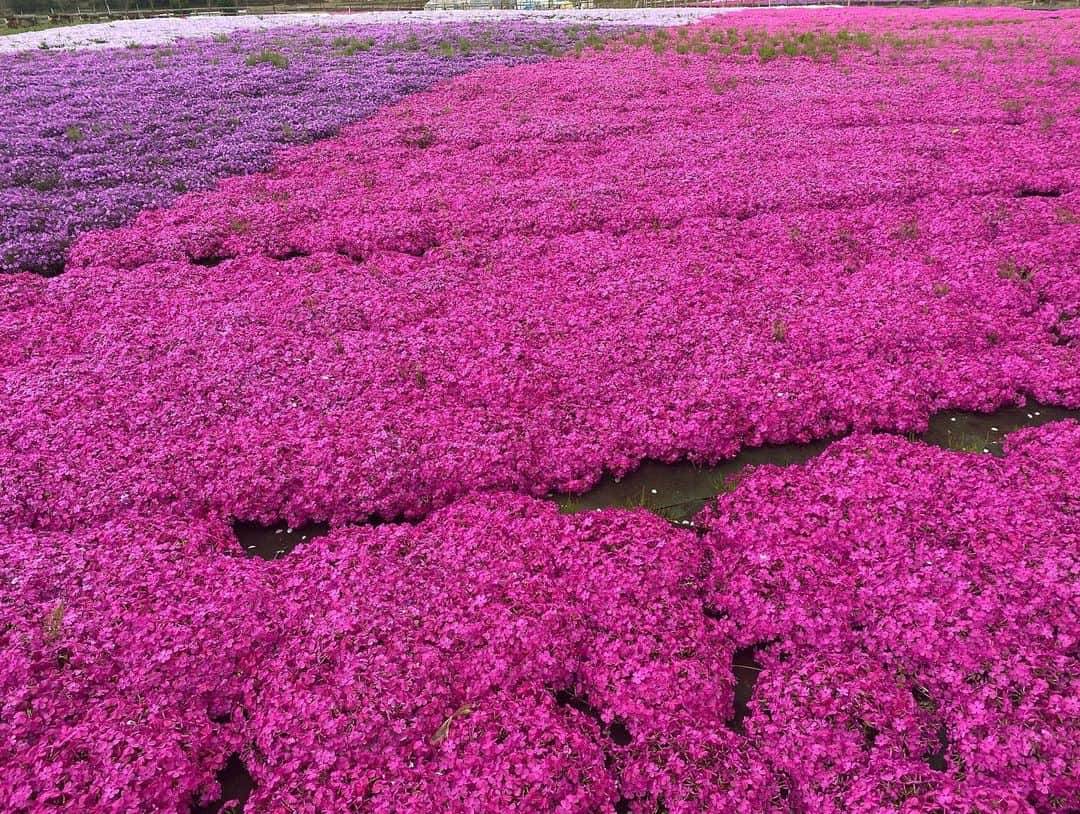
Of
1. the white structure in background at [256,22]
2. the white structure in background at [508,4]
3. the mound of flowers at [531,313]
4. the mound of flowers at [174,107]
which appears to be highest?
the white structure in background at [508,4]

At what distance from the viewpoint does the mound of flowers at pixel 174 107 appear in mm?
14797

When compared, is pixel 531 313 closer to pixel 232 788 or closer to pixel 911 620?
pixel 911 620

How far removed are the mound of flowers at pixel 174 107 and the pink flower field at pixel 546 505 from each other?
5.25 feet

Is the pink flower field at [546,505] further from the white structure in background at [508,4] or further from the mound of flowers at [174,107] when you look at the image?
the white structure in background at [508,4]

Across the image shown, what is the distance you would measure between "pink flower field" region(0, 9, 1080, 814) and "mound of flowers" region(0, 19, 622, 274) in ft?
5.25

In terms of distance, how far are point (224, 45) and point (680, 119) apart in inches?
1110

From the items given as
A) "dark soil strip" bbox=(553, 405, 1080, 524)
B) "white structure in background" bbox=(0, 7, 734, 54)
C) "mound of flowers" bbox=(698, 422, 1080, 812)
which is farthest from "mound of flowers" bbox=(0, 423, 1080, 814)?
"white structure in background" bbox=(0, 7, 734, 54)

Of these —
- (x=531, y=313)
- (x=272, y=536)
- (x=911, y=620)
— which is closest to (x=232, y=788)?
(x=272, y=536)

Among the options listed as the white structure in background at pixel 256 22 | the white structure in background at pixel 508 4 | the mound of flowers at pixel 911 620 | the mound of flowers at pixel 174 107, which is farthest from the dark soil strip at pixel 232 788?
the white structure in background at pixel 508 4

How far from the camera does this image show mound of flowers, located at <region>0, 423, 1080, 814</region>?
4613 millimetres

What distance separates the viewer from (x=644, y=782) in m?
4.70

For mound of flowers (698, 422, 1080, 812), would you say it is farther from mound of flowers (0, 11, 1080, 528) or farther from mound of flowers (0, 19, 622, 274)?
mound of flowers (0, 19, 622, 274)

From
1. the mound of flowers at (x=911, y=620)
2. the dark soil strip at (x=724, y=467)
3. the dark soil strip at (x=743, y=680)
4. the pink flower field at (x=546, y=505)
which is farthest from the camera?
the dark soil strip at (x=724, y=467)

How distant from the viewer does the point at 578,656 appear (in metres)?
5.62
